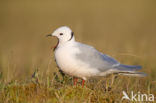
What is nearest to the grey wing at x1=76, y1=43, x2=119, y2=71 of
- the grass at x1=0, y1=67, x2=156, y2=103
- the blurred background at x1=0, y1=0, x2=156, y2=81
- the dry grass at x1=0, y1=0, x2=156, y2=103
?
the dry grass at x1=0, y1=0, x2=156, y2=103

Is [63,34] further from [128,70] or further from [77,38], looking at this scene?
[77,38]

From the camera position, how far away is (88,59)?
583 cm

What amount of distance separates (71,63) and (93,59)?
0.43 metres

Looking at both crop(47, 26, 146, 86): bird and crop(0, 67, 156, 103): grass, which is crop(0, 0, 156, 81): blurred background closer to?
crop(47, 26, 146, 86): bird

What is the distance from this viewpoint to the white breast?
5613 mm

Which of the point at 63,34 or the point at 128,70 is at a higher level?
the point at 63,34

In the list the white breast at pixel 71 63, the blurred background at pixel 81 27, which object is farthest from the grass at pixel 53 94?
the blurred background at pixel 81 27

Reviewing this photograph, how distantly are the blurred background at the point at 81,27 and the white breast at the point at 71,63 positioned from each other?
3.55m

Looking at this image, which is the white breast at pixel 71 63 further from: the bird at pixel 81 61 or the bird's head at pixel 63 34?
the bird's head at pixel 63 34

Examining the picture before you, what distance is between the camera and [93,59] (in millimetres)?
5863

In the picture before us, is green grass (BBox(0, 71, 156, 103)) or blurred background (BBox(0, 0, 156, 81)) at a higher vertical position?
blurred background (BBox(0, 0, 156, 81))

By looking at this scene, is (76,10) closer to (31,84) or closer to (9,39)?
(9,39)

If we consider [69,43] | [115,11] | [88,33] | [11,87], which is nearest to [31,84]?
[11,87]
